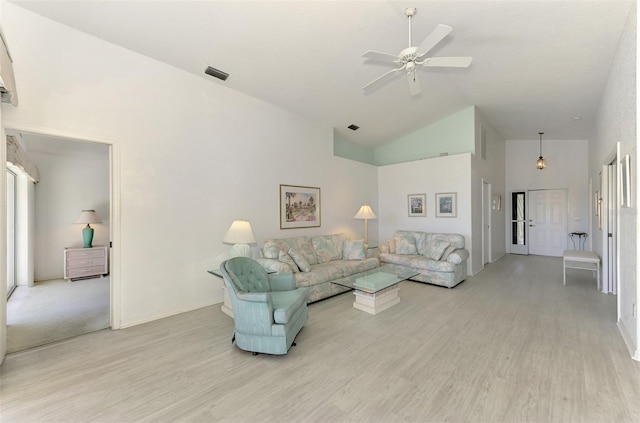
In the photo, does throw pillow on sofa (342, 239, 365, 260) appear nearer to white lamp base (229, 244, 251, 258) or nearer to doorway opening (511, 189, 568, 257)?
white lamp base (229, 244, 251, 258)

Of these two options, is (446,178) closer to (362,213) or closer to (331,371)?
(362,213)

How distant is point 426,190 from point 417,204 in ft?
1.25

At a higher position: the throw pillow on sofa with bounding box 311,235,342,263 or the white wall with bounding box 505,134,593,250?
the white wall with bounding box 505,134,593,250

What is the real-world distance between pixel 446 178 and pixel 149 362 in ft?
19.1

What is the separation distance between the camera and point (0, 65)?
2.05 metres

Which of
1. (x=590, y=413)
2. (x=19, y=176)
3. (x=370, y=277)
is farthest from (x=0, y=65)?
(x=590, y=413)

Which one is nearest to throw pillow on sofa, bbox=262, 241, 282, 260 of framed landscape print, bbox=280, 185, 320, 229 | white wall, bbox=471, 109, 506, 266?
framed landscape print, bbox=280, 185, 320, 229

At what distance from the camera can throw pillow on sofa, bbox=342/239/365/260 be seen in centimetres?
516

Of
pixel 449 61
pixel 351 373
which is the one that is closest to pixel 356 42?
pixel 449 61

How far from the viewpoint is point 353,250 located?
5211 millimetres

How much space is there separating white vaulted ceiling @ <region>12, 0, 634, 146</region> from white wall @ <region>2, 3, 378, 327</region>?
0.81 ft

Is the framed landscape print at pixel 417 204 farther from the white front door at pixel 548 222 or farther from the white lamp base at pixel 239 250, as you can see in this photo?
the white front door at pixel 548 222

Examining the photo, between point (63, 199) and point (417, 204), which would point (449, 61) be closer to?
point (417, 204)

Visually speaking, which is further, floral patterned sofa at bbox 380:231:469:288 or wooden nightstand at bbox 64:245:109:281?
wooden nightstand at bbox 64:245:109:281
